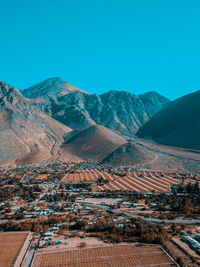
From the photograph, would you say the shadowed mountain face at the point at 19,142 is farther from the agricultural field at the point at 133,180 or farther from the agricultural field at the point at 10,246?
the agricultural field at the point at 10,246

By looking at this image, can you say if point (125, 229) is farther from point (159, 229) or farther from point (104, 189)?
point (104, 189)

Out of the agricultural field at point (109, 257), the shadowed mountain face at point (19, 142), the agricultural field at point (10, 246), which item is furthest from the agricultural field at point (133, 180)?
the shadowed mountain face at point (19, 142)

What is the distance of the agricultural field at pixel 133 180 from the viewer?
88.8 meters

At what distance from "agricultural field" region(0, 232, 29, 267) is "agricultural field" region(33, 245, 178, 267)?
4.46 m

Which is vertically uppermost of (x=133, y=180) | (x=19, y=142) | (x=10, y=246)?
(x=19, y=142)

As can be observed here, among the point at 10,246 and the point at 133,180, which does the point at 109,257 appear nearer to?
the point at 10,246

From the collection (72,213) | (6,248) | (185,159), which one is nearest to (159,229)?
(72,213)

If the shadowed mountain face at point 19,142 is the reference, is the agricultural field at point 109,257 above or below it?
below

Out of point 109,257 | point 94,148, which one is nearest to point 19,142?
point 94,148

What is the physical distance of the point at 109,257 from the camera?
39.7 m

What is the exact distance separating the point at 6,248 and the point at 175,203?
49.0m

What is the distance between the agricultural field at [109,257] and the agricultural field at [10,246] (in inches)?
176

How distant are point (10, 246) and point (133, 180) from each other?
66983 mm

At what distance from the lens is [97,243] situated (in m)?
44.3
